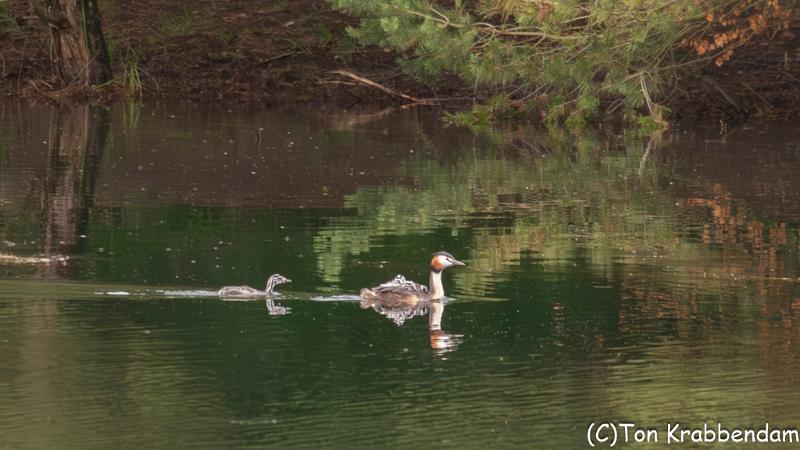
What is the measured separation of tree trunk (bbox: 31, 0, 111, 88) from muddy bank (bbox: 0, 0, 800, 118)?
52cm

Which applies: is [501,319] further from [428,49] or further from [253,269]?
[428,49]

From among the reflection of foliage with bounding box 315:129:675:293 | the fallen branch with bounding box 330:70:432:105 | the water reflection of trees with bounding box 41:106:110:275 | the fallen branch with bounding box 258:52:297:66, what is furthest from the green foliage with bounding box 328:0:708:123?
the fallen branch with bounding box 258:52:297:66

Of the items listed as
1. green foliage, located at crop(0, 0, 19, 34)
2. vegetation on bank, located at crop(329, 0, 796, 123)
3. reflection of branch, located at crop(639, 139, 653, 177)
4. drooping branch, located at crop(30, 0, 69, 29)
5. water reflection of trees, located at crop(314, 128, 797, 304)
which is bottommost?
water reflection of trees, located at crop(314, 128, 797, 304)

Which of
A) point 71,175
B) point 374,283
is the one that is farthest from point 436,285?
point 71,175

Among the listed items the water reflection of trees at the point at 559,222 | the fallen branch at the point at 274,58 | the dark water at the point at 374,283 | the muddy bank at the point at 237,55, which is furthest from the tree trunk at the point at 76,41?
the water reflection of trees at the point at 559,222

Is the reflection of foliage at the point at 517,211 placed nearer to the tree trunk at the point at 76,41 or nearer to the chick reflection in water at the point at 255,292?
the chick reflection in water at the point at 255,292

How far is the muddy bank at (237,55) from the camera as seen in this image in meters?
35.0

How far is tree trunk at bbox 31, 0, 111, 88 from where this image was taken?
3353 centimetres

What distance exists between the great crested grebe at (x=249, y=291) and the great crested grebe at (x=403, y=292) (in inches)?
24.4

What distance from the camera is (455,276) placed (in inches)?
579

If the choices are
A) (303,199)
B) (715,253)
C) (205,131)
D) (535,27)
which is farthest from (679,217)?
(205,131)

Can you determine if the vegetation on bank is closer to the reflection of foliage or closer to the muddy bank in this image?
the reflection of foliage

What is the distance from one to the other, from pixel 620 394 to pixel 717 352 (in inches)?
58.9

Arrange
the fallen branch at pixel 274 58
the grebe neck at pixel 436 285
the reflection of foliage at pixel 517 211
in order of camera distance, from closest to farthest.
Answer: the grebe neck at pixel 436 285 → the reflection of foliage at pixel 517 211 → the fallen branch at pixel 274 58
